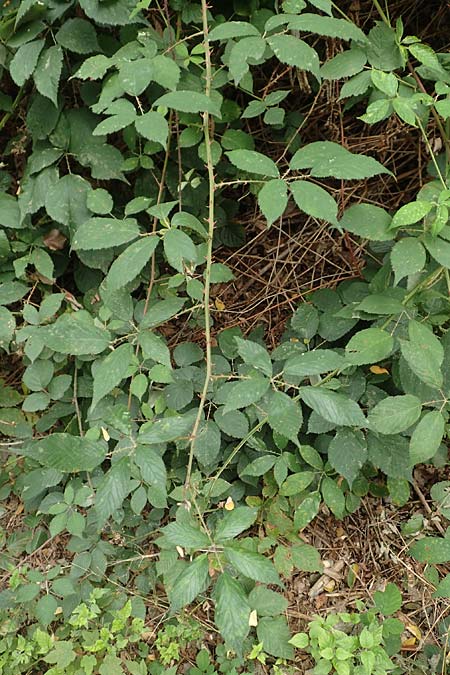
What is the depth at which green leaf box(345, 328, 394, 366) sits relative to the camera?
1046 mm

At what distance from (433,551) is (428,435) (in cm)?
33

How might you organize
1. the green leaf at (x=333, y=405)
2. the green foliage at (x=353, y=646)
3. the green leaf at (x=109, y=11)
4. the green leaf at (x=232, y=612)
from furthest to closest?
the green foliage at (x=353, y=646) < the green leaf at (x=109, y=11) < the green leaf at (x=333, y=405) < the green leaf at (x=232, y=612)

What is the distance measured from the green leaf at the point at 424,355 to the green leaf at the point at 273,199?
345mm

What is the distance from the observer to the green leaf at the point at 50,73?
44.2 inches

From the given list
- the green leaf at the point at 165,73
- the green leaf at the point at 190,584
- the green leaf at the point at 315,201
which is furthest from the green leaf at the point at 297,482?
the green leaf at the point at 165,73

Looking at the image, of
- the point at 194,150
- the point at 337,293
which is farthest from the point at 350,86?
the point at 337,293

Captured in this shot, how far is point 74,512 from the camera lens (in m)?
1.40

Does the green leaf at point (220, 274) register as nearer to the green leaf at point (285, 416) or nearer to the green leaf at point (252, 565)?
the green leaf at point (285, 416)

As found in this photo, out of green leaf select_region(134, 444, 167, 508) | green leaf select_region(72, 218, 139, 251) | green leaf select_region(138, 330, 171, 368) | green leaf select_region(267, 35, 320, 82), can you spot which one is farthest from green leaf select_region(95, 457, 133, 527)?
green leaf select_region(267, 35, 320, 82)

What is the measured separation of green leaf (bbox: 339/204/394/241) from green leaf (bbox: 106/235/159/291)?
38 centimetres

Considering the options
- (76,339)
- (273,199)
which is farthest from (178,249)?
(76,339)

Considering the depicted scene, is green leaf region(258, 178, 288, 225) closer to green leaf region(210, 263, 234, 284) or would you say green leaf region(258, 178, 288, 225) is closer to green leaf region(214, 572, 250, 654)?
green leaf region(210, 263, 234, 284)

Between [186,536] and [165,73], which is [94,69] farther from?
[186,536]

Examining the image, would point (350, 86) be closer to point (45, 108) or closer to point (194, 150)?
point (194, 150)
